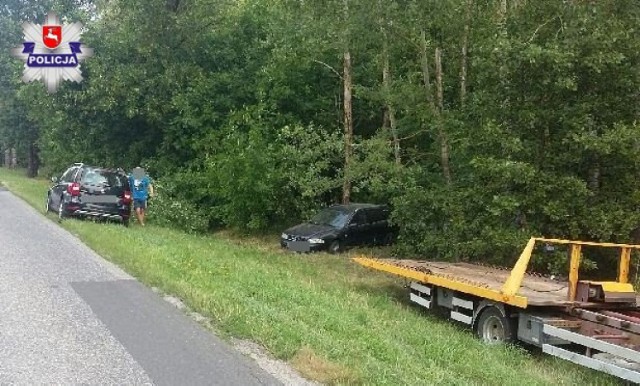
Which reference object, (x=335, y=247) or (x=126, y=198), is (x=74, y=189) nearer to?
(x=126, y=198)

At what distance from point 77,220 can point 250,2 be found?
13.0m

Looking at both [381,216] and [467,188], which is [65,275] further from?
[381,216]

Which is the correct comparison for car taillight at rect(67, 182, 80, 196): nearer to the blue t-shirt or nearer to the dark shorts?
the blue t-shirt

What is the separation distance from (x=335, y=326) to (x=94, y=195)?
40.0ft

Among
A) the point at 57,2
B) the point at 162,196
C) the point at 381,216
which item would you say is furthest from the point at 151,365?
the point at 57,2

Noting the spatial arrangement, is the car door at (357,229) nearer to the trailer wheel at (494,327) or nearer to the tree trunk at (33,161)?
the trailer wheel at (494,327)

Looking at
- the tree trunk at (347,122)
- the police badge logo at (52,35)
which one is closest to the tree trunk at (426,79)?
the tree trunk at (347,122)

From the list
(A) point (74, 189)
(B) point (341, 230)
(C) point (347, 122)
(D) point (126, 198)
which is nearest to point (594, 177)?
(B) point (341, 230)

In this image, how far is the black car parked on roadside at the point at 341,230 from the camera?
1881 centimetres

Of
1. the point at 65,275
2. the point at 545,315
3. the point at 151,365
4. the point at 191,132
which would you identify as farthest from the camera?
the point at 191,132

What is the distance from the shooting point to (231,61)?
26844 millimetres

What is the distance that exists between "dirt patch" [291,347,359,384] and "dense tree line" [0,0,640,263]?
752 centimetres

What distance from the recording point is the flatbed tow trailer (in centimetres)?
715

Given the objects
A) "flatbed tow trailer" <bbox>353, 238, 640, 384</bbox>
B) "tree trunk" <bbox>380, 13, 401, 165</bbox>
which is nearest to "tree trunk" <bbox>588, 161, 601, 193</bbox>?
"flatbed tow trailer" <bbox>353, 238, 640, 384</bbox>
